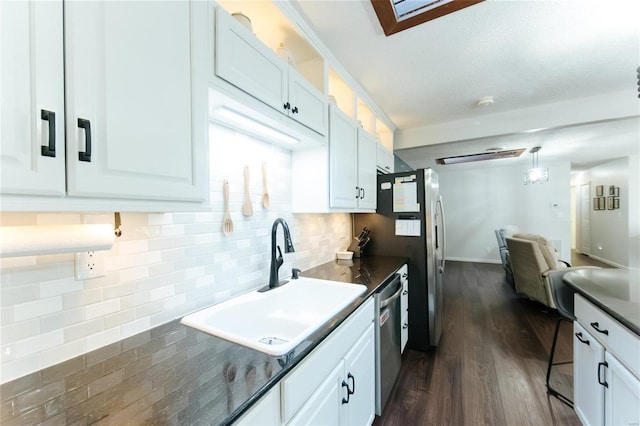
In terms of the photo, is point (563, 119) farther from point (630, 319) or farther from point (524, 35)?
point (630, 319)

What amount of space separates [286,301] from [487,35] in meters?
2.15

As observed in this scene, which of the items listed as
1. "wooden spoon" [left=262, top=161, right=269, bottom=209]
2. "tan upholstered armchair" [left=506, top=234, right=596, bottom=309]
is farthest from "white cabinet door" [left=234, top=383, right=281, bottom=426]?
"tan upholstered armchair" [left=506, top=234, right=596, bottom=309]

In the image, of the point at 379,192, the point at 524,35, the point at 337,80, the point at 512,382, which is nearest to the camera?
the point at 524,35

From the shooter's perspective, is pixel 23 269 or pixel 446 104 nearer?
pixel 23 269

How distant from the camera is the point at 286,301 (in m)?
1.51

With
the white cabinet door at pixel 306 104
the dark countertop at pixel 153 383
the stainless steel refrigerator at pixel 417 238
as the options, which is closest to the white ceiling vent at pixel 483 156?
the stainless steel refrigerator at pixel 417 238

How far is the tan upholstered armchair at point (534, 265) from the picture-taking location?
127 inches

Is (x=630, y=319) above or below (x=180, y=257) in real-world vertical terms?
below

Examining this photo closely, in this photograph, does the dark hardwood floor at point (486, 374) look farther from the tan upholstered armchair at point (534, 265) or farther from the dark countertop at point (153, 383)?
the dark countertop at point (153, 383)

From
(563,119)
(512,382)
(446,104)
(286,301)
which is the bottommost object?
(512,382)

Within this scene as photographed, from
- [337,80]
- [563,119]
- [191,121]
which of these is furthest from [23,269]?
[563,119]

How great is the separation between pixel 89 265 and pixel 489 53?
2.66 m

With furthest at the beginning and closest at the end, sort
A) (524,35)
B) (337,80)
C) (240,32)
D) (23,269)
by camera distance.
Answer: (337,80), (524,35), (240,32), (23,269)

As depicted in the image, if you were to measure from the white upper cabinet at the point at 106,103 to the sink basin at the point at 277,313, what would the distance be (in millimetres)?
569
